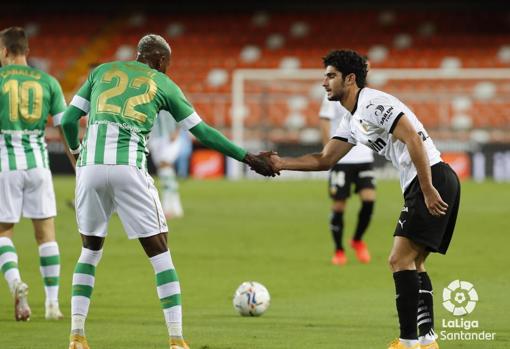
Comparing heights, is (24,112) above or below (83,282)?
above

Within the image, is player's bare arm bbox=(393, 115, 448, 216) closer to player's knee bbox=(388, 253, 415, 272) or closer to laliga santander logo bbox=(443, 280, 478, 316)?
player's knee bbox=(388, 253, 415, 272)

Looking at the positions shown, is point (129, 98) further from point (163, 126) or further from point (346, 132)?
A: point (163, 126)

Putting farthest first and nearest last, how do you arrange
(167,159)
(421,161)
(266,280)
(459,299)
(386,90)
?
(386,90) < (167,159) < (266,280) < (459,299) < (421,161)

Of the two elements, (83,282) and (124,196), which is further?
(83,282)

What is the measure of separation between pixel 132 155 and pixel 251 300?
218cm

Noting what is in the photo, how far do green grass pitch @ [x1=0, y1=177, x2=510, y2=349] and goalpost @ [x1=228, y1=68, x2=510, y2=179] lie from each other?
344 inches

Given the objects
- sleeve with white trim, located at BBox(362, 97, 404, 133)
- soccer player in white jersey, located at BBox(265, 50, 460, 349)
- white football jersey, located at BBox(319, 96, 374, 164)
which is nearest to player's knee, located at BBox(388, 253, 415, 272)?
soccer player in white jersey, located at BBox(265, 50, 460, 349)

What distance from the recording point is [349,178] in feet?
39.6

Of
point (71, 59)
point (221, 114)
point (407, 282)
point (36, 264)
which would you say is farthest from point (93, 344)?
point (71, 59)

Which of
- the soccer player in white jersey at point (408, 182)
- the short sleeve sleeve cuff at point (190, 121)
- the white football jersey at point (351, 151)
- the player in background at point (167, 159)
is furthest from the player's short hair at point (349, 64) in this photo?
the player in background at point (167, 159)

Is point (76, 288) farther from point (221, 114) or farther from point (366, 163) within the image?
point (221, 114)

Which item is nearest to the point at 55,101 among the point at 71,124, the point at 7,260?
the point at 7,260

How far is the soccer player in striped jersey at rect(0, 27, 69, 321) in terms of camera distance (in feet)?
27.3

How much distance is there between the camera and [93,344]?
23.5 ft
